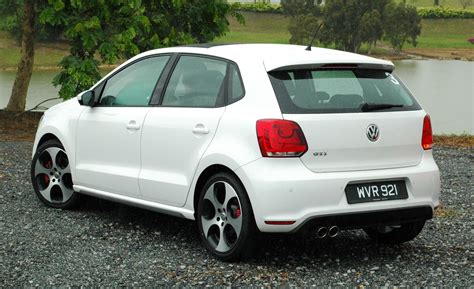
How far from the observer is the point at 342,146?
631cm

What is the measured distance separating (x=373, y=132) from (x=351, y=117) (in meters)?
0.22

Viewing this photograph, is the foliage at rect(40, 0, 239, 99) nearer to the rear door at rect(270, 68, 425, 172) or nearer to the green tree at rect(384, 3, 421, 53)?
the rear door at rect(270, 68, 425, 172)

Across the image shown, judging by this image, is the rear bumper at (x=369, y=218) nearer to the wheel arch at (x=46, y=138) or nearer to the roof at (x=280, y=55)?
the roof at (x=280, y=55)

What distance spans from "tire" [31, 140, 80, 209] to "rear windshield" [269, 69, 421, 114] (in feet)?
9.99

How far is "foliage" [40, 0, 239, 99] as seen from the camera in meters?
17.2

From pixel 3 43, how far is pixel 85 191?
69.8m

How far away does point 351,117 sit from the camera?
6371 mm

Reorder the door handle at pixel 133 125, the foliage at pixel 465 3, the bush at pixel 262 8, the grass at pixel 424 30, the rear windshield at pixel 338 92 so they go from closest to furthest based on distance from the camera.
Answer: the rear windshield at pixel 338 92 → the door handle at pixel 133 125 → the grass at pixel 424 30 → the bush at pixel 262 8 → the foliage at pixel 465 3

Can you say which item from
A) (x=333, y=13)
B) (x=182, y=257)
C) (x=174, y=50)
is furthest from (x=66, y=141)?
(x=333, y=13)

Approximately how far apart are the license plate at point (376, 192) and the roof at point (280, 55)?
97cm

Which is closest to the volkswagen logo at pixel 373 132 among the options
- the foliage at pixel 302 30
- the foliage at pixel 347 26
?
the foliage at pixel 302 30

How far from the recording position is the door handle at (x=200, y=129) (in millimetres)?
6714

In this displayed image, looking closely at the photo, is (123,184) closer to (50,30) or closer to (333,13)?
(50,30)

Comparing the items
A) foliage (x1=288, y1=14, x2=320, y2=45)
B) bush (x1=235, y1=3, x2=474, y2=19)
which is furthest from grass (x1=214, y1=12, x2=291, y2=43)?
foliage (x1=288, y1=14, x2=320, y2=45)
